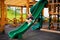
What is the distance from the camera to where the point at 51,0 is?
37.2 ft

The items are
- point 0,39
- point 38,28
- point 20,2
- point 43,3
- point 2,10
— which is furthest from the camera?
point 20,2

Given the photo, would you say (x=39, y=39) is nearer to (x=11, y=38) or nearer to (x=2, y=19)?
(x=11, y=38)

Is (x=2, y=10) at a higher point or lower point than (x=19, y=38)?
higher

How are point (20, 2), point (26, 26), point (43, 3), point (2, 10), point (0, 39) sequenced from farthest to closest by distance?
point (20, 2) < point (43, 3) < point (2, 10) < point (26, 26) < point (0, 39)

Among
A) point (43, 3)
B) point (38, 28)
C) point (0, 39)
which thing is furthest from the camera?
point (38, 28)

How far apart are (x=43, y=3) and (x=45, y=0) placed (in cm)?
24

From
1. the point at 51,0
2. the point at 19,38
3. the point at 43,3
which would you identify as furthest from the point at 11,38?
the point at 51,0

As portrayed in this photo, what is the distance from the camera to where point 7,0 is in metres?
14.6

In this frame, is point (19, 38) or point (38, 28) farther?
point (38, 28)

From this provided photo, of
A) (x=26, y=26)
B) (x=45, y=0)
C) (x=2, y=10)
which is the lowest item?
(x=26, y=26)

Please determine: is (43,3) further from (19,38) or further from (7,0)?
(7,0)

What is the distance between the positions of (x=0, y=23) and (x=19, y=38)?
6.84 feet

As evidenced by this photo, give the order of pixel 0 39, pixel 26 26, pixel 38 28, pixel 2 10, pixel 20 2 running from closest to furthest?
pixel 0 39 → pixel 26 26 → pixel 2 10 → pixel 38 28 → pixel 20 2

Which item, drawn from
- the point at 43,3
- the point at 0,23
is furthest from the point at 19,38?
the point at 43,3
